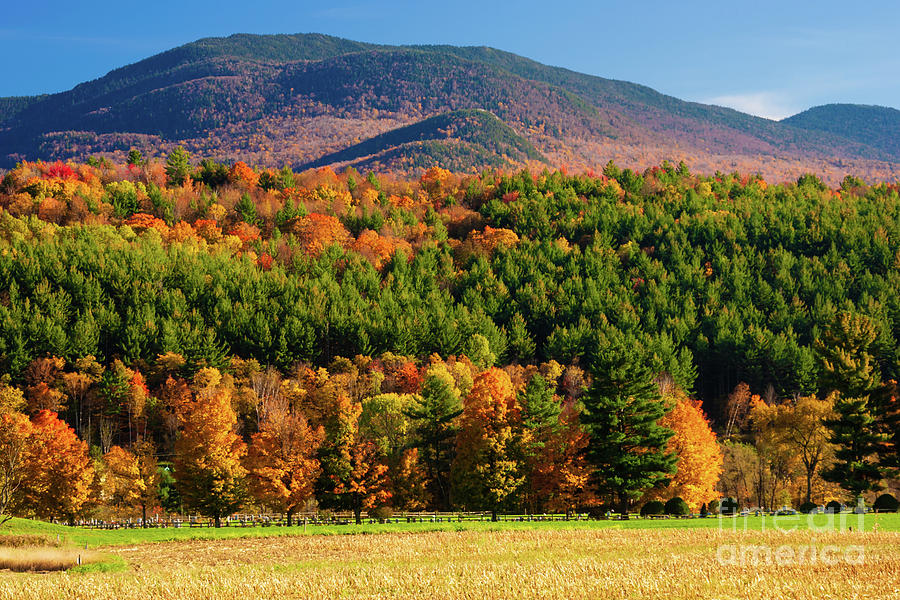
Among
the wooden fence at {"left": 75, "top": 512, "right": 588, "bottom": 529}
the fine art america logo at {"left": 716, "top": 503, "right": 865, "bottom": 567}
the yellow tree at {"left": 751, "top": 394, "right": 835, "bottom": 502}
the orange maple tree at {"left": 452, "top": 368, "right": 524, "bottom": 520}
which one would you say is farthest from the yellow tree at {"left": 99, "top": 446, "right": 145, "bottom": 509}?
the yellow tree at {"left": 751, "top": 394, "right": 835, "bottom": 502}

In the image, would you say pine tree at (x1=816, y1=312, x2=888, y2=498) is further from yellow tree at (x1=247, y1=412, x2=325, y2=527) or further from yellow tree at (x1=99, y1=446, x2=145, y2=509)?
yellow tree at (x1=99, y1=446, x2=145, y2=509)

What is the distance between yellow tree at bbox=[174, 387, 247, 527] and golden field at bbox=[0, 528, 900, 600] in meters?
22.3

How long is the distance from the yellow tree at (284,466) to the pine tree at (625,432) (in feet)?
76.5

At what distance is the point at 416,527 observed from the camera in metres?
66.7

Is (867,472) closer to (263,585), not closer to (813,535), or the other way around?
(813,535)

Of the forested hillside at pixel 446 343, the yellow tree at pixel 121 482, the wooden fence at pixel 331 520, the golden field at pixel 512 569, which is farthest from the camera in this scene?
the yellow tree at pixel 121 482

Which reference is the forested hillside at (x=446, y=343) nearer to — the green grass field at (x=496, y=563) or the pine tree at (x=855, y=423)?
the pine tree at (x=855, y=423)

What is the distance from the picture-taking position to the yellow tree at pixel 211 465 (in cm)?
8038

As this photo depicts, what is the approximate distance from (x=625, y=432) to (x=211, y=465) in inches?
1412

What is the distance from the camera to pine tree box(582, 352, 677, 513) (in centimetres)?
7825

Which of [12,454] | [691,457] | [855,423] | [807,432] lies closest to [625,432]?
[691,457]

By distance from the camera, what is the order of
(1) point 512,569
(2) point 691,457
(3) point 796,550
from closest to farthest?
(1) point 512,569 < (3) point 796,550 < (2) point 691,457

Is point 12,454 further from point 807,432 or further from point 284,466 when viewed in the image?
point 807,432

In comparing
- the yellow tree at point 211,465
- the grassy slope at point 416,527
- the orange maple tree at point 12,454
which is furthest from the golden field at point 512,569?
the yellow tree at point 211,465
